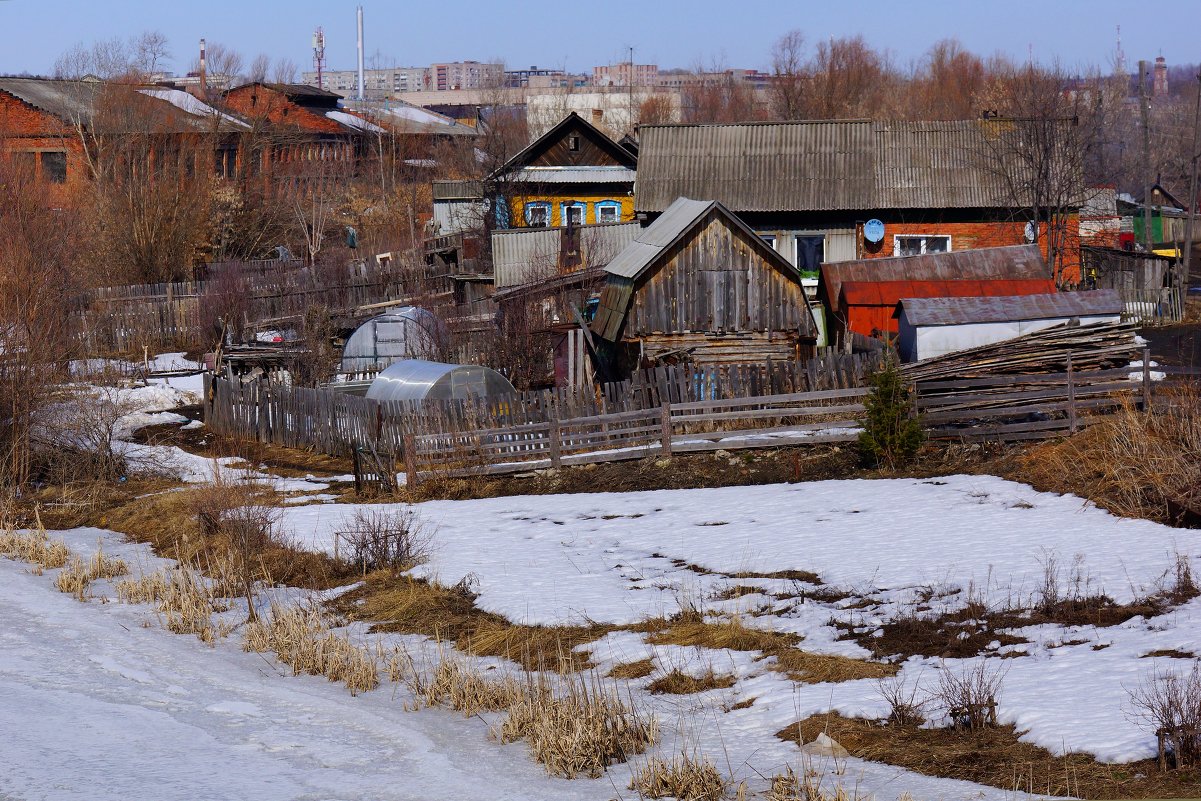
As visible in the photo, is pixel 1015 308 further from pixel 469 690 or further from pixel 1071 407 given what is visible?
pixel 469 690

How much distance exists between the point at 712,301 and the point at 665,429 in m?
6.09

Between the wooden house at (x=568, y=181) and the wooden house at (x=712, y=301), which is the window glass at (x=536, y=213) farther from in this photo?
the wooden house at (x=712, y=301)

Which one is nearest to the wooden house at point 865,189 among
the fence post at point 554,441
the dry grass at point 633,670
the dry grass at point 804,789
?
the fence post at point 554,441

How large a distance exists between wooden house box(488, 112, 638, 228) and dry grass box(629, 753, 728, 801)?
3612 centimetres

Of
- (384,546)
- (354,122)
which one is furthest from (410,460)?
(354,122)

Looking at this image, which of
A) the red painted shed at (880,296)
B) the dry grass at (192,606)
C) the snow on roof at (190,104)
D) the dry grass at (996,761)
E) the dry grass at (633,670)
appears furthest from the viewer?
the snow on roof at (190,104)

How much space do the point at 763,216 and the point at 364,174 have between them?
4461 centimetres

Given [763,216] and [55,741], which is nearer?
[55,741]

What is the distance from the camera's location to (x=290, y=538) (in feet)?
48.5

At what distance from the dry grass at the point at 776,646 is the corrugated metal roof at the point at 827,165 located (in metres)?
23.1

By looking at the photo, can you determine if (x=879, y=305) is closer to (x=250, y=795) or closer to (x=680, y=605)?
(x=680, y=605)

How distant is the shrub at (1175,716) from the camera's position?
631cm

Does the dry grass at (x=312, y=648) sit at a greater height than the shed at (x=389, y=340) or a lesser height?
lesser

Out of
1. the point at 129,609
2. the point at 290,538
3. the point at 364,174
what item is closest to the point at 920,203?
the point at 290,538
